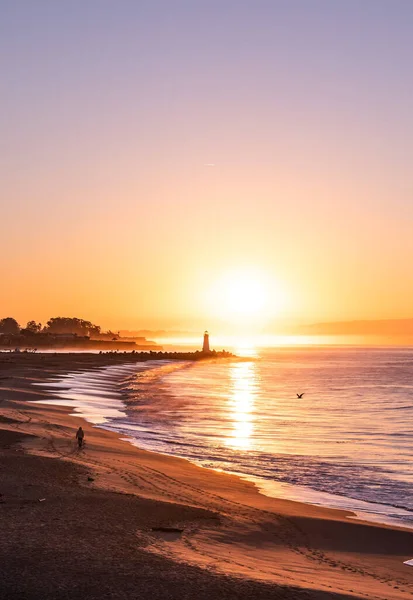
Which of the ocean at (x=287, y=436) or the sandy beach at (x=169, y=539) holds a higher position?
the sandy beach at (x=169, y=539)

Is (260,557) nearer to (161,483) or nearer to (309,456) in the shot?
(161,483)

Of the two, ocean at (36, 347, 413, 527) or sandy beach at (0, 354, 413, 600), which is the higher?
sandy beach at (0, 354, 413, 600)

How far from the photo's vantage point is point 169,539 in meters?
12.8

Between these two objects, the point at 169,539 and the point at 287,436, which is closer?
the point at 169,539

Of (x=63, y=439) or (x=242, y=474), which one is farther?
(x=63, y=439)

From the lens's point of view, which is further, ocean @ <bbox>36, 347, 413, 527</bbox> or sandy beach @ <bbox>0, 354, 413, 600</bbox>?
ocean @ <bbox>36, 347, 413, 527</bbox>

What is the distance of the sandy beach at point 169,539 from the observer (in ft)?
32.7

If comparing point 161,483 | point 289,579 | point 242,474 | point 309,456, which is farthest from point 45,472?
point 309,456

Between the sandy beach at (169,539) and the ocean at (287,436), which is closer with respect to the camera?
the sandy beach at (169,539)

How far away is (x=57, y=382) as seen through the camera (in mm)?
67312

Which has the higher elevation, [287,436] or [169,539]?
[169,539]

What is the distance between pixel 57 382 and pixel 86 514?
55.0m

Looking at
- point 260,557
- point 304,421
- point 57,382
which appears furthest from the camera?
point 57,382

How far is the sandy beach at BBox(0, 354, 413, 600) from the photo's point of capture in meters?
9.95
